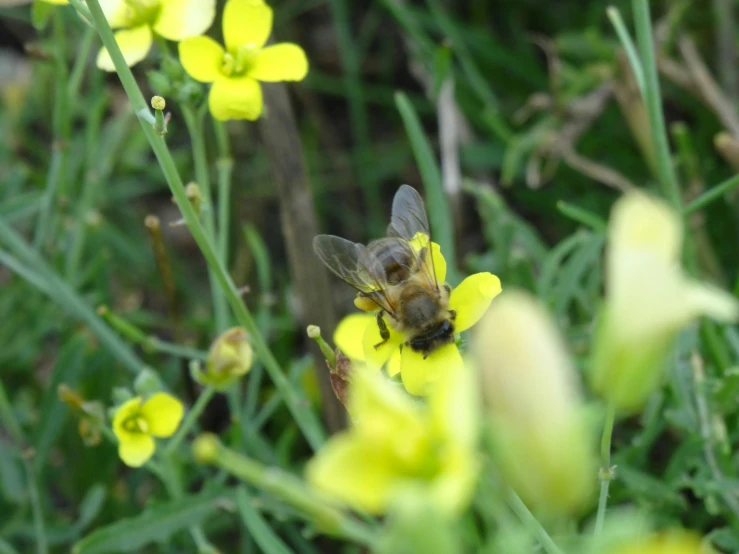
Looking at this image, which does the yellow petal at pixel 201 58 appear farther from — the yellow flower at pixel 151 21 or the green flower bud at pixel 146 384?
the green flower bud at pixel 146 384

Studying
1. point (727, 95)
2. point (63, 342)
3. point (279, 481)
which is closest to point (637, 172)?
point (727, 95)

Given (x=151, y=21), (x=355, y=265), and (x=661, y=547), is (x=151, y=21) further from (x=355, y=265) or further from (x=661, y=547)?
(x=661, y=547)

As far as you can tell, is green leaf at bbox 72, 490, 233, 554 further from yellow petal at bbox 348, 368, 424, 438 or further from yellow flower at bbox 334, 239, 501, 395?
yellow petal at bbox 348, 368, 424, 438

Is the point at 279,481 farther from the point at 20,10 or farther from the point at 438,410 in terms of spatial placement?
the point at 20,10

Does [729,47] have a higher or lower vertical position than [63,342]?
A: higher

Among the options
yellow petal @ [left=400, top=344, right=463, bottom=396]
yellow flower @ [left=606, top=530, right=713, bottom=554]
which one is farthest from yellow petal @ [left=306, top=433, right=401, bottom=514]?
yellow petal @ [left=400, top=344, right=463, bottom=396]

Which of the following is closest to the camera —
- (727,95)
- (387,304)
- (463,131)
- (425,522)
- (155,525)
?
(425,522)
